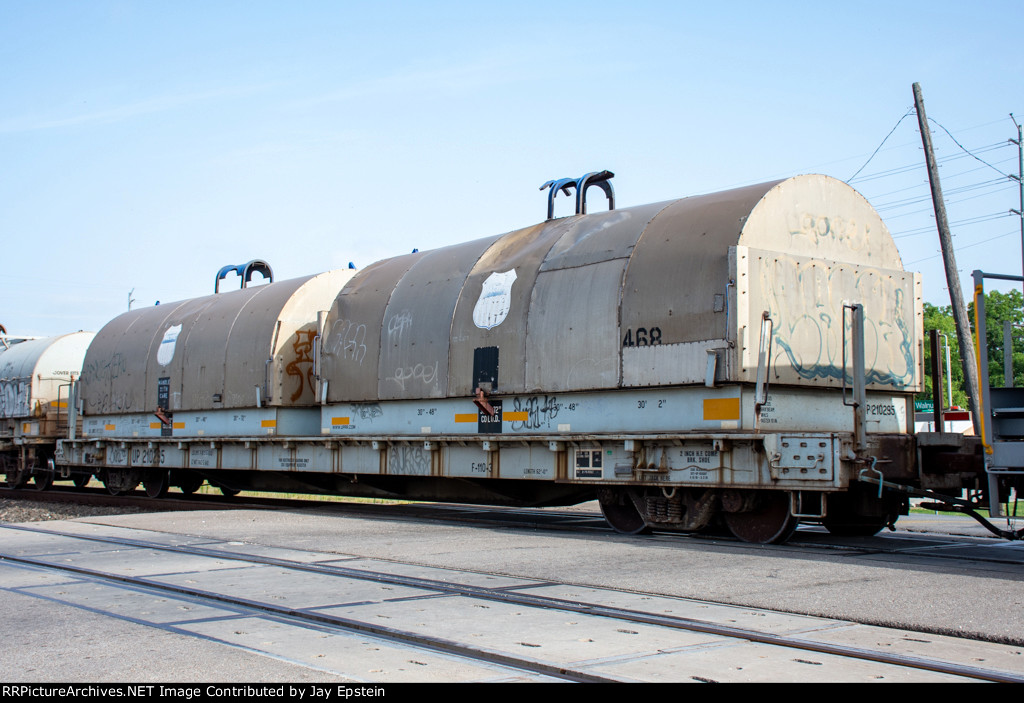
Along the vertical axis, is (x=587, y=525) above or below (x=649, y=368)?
below

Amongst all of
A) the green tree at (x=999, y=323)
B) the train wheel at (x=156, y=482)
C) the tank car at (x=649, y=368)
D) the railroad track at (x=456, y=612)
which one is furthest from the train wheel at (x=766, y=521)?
the green tree at (x=999, y=323)

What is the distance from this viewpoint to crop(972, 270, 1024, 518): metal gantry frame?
8945 millimetres

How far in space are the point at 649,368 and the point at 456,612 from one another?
559cm

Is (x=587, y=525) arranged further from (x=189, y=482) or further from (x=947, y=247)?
(x=189, y=482)

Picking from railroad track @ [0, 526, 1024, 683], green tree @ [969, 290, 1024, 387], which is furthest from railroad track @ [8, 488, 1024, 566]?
green tree @ [969, 290, 1024, 387]

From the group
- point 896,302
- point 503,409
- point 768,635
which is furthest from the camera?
point 503,409

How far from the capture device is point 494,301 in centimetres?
1377

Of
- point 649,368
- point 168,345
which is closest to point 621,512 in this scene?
point 649,368

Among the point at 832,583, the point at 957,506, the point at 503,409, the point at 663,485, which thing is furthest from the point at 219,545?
the point at 957,506

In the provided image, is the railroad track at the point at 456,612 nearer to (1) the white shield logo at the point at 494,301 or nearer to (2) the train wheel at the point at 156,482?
(1) the white shield logo at the point at 494,301

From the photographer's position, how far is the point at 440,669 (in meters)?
5.10

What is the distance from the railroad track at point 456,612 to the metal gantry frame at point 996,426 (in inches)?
146
